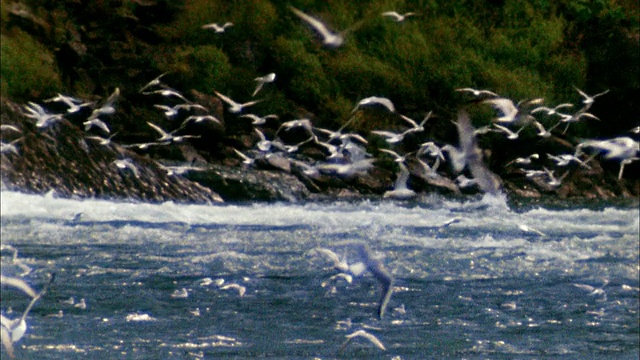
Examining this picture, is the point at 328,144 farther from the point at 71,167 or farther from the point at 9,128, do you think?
the point at 9,128

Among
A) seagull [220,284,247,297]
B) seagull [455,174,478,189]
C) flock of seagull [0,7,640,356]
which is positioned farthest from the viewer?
seagull [455,174,478,189]

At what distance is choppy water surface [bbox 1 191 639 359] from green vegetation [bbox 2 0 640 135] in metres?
7.07

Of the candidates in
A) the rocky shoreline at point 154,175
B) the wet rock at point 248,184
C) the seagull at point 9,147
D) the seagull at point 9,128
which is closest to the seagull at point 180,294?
the seagull at point 9,147

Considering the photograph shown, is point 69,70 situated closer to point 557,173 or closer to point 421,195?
point 421,195

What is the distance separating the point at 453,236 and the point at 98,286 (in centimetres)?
566

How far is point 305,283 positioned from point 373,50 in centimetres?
1456

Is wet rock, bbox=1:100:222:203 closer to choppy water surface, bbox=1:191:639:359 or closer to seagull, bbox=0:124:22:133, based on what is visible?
seagull, bbox=0:124:22:133

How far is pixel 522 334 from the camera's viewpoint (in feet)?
32.2

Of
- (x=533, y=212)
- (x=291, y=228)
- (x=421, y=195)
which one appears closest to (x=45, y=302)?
(x=291, y=228)

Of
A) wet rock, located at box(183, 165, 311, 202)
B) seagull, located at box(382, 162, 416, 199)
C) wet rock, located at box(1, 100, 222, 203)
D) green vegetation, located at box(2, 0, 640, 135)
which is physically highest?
green vegetation, located at box(2, 0, 640, 135)

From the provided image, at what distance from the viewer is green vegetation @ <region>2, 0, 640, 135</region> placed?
23828 mm

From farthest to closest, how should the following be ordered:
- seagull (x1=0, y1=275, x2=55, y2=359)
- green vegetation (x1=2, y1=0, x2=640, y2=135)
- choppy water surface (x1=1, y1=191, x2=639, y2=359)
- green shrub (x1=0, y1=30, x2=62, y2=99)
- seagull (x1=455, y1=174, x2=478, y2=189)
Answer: green vegetation (x1=2, y1=0, x2=640, y2=135) < green shrub (x1=0, y1=30, x2=62, y2=99) < seagull (x1=455, y1=174, x2=478, y2=189) < choppy water surface (x1=1, y1=191, x2=639, y2=359) < seagull (x1=0, y1=275, x2=55, y2=359)

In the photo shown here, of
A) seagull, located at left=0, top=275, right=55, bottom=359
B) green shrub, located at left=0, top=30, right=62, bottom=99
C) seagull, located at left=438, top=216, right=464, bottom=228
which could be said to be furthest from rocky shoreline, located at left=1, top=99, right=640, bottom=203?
seagull, located at left=0, top=275, right=55, bottom=359

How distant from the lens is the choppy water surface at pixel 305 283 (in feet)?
30.2
